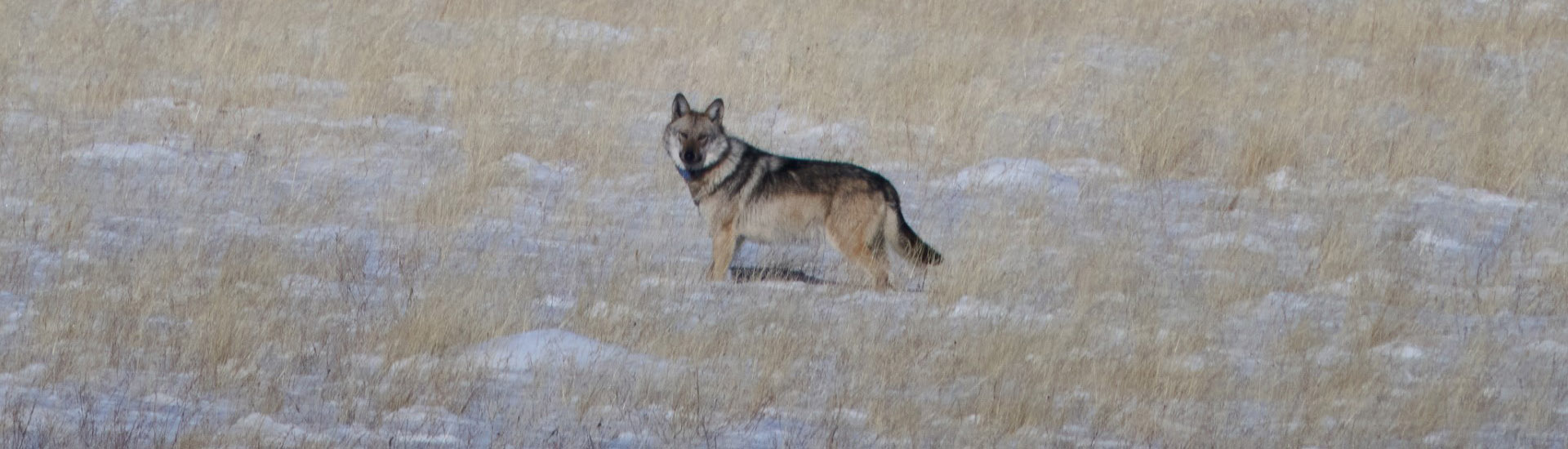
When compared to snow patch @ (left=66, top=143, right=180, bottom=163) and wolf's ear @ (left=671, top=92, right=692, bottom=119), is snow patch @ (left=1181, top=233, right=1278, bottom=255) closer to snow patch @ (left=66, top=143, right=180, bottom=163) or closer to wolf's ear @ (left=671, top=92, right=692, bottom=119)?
wolf's ear @ (left=671, top=92, right=692, bottom=119)

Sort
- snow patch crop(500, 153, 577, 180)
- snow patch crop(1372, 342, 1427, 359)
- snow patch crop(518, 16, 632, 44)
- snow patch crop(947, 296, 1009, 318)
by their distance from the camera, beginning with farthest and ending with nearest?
snow patch crop(518, 16, 632, 44)
snow patch crop(500, 153, 577, 180)
snow patch crop(947, 296, 1009, 318)
snow patch crop(1372, 342, 1427, 359)

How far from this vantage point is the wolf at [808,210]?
7.22 metres

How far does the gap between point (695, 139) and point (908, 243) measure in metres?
1.17

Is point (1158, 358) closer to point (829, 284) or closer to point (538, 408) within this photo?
point (829, 284)

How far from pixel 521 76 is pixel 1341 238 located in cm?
611

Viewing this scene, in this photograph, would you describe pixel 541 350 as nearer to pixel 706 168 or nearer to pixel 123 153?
pixel 706 168

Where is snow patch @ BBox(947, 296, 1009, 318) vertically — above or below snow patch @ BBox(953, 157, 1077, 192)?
above

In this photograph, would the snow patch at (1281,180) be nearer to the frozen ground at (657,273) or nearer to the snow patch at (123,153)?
the frozen ground at (657,273)

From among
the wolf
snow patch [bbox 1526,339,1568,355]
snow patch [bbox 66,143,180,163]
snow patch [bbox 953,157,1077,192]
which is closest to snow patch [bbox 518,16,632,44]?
snow patch [bbox 66,143,180,163]

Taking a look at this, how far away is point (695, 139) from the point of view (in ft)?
24.8

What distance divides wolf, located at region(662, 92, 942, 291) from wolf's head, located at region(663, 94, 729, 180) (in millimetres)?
84

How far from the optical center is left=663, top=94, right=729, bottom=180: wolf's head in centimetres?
753

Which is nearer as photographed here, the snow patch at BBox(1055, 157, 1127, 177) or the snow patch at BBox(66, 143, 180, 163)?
the snow patch at BBox(66, 143, 180, 163)

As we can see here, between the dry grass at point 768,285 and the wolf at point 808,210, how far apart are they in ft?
0.80
